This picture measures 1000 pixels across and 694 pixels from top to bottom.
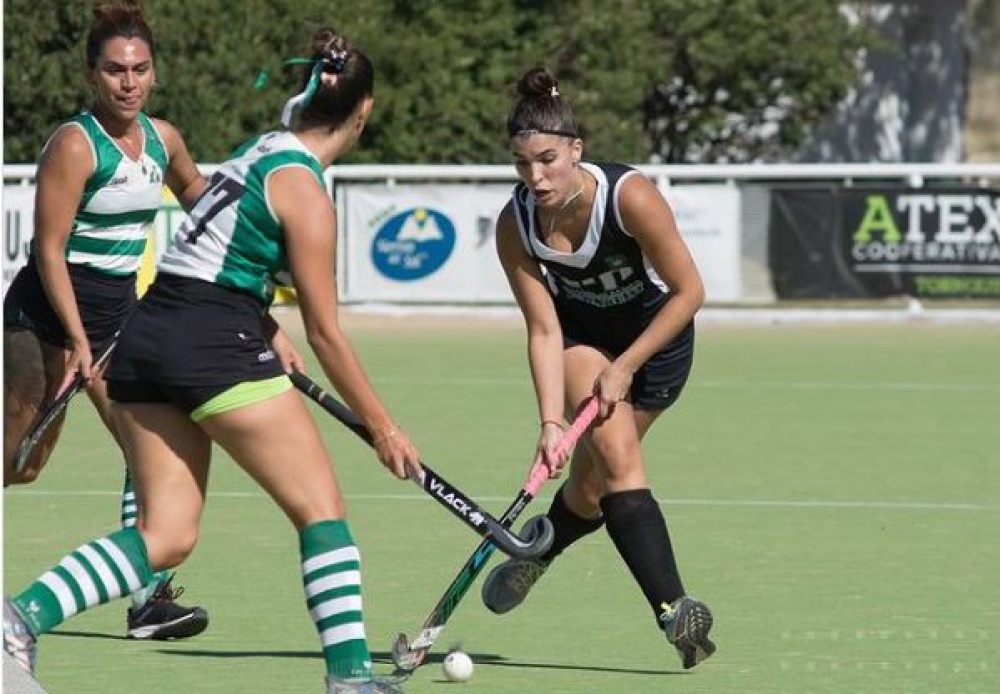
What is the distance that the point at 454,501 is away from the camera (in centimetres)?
591

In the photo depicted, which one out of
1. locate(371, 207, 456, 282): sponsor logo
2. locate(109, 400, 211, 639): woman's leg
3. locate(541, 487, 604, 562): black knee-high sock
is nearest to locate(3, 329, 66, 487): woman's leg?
locate(109, 400, 211, 639): woman's leg

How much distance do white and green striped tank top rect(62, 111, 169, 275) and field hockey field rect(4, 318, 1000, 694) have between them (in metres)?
1.09

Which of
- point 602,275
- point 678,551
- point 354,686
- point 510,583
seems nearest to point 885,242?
point 678,551

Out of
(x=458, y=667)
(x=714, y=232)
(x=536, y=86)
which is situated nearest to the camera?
(x=458, y=667)

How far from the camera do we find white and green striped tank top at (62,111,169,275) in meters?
6.85

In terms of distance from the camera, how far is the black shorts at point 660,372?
6.74 metres

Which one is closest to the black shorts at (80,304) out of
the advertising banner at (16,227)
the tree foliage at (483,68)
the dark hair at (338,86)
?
the dark hair at (338,86)

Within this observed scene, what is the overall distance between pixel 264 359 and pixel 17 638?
0.89 m

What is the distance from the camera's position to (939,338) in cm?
1767

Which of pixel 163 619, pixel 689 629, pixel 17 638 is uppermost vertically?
pixel 17 638

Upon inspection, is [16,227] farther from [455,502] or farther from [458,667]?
[455,502]

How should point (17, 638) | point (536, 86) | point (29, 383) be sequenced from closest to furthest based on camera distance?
point (17, 638) → point (536, 86) → point (29, 383)

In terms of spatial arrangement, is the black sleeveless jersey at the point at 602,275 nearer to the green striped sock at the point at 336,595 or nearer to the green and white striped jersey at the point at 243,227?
the green and white striped jersey at the point at 243,227

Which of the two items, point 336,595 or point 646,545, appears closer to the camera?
point 336,595
